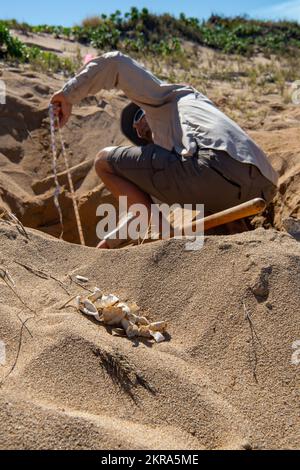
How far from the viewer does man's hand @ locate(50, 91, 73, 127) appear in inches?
136

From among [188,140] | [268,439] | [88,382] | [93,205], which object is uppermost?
[188,140]

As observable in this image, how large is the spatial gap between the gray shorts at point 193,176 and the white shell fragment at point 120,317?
1082mm

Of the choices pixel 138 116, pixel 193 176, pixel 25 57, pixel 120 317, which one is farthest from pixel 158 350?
pixel 25 57

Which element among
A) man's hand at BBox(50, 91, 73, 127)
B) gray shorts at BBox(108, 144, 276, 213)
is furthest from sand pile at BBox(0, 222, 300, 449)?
man's hand at BBox(50, 91, 73, 127)

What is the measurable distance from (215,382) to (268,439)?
9.4 inches

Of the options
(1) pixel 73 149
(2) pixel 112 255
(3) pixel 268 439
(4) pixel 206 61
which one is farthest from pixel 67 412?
(4) pixel 206 61

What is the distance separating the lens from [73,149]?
5113 millimetres

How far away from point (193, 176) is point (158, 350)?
127cm

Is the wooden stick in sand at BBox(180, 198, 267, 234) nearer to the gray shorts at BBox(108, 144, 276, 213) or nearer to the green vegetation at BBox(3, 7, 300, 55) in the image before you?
the gray shorts at BBox(108, 144, 276, 213)

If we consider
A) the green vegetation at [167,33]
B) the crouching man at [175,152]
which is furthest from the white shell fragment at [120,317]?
the green vegetation at [167,33]

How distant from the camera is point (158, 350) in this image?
2.12m

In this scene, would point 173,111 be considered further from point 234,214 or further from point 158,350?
point 158,350

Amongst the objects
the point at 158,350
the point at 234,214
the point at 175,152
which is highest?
the point at 175,152
